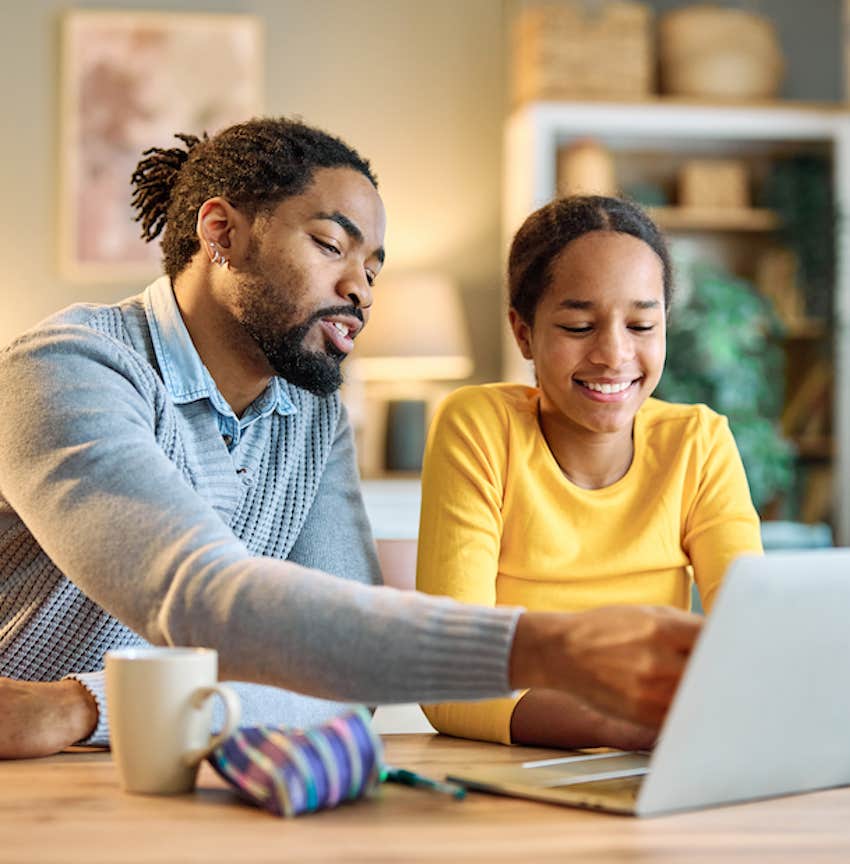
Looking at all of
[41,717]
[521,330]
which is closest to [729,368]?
[521,330]

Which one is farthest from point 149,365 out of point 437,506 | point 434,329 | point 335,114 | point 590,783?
point 335,114

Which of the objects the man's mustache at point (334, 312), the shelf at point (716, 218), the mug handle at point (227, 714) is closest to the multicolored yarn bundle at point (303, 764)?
the mug handle at point (227, 714)

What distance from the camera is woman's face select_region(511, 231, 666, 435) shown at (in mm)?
1479

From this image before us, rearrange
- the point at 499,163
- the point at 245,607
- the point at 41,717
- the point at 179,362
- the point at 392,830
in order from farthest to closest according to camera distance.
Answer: the point at 499,163
the point at 179,362
the point at 41,717
the point at 245,607
the point at 392,830

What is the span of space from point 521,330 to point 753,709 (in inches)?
32.2

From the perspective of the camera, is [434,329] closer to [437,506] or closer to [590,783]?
[437,506]

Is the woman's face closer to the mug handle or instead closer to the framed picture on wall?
the mug handle

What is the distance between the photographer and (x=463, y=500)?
4.77 ft

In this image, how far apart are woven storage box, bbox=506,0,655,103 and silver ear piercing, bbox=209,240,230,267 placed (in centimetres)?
298

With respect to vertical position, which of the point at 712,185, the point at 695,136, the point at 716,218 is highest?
the point at 695,136

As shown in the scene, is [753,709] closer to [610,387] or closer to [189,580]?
[189,580]

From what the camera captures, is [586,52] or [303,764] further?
[586,52]

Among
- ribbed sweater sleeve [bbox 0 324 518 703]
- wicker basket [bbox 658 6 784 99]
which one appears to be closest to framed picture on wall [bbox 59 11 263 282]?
wicker basket [bbox 658 6 784 99]

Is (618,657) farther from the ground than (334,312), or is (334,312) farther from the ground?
(334,312)
